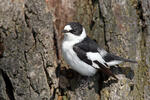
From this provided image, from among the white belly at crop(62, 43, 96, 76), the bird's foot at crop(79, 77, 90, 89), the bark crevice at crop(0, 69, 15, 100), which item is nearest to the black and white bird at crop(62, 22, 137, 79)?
the white belly at crop(62, 43, 96, 76)

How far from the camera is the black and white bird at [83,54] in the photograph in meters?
4.60

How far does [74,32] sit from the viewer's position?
4.72 metres

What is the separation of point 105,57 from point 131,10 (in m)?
1.05

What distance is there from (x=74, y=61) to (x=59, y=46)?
55cm

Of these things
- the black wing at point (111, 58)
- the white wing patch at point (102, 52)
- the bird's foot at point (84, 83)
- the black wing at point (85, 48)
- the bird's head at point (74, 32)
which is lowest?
the bird's foot at point (84, 83)

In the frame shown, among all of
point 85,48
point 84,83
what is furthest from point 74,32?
point 84,83

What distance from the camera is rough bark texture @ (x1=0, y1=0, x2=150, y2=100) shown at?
445cm

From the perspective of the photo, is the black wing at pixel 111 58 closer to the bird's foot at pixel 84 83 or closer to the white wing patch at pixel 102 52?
the white wing patch at pixel 102 52

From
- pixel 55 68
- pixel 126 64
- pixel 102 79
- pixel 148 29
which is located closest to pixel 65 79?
pixel 55 68

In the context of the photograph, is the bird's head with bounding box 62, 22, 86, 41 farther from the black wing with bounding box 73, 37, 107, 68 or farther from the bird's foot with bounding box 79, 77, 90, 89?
the bird's foot with bounding box 79, 77, 90, 89

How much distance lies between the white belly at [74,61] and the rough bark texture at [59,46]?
0.23m

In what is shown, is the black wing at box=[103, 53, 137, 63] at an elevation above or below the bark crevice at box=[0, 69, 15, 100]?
above

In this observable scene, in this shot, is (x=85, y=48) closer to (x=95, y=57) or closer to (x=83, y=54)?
(x=83, y=54)

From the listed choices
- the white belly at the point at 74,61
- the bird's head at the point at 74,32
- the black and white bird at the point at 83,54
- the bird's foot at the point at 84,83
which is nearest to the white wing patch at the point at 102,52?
the black and white bird at the point at 83,54
